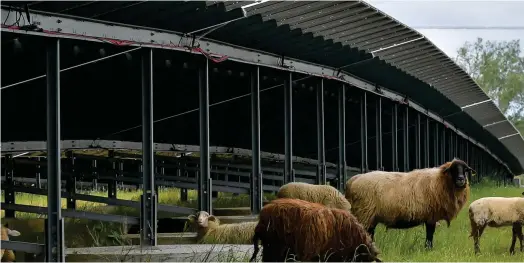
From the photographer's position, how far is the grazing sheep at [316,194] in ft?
45.2

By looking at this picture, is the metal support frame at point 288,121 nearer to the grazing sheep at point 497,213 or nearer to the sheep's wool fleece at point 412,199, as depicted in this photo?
the sheep's wool fleece at point 412,199

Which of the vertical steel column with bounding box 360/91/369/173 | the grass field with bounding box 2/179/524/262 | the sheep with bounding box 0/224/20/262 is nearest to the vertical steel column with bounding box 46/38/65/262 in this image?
the sheep with bounding box 0/224/20/262

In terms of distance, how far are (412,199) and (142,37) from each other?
14.0 feet

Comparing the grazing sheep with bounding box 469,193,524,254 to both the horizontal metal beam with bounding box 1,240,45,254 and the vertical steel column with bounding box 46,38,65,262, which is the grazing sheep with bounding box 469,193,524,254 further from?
the horizontal metal beam with bounding box 1,240,45,254

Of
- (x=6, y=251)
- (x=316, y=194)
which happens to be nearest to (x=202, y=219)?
(x=316, y=194)

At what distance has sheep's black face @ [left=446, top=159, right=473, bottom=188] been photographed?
13.4m

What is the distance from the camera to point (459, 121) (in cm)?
3612

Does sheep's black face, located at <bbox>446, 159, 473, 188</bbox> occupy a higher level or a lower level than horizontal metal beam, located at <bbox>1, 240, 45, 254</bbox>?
higher

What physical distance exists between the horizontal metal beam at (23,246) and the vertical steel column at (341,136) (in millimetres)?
10233

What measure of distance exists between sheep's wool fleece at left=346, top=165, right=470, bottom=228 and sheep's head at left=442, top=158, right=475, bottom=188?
67 mm

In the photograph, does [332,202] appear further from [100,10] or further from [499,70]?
[499,70]

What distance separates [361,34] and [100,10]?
6797mm

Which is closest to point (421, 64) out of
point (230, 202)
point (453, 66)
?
point (453, 66)

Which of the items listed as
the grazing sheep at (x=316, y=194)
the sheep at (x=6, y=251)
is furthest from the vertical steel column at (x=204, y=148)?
the sheep at (x=6, y=251)
